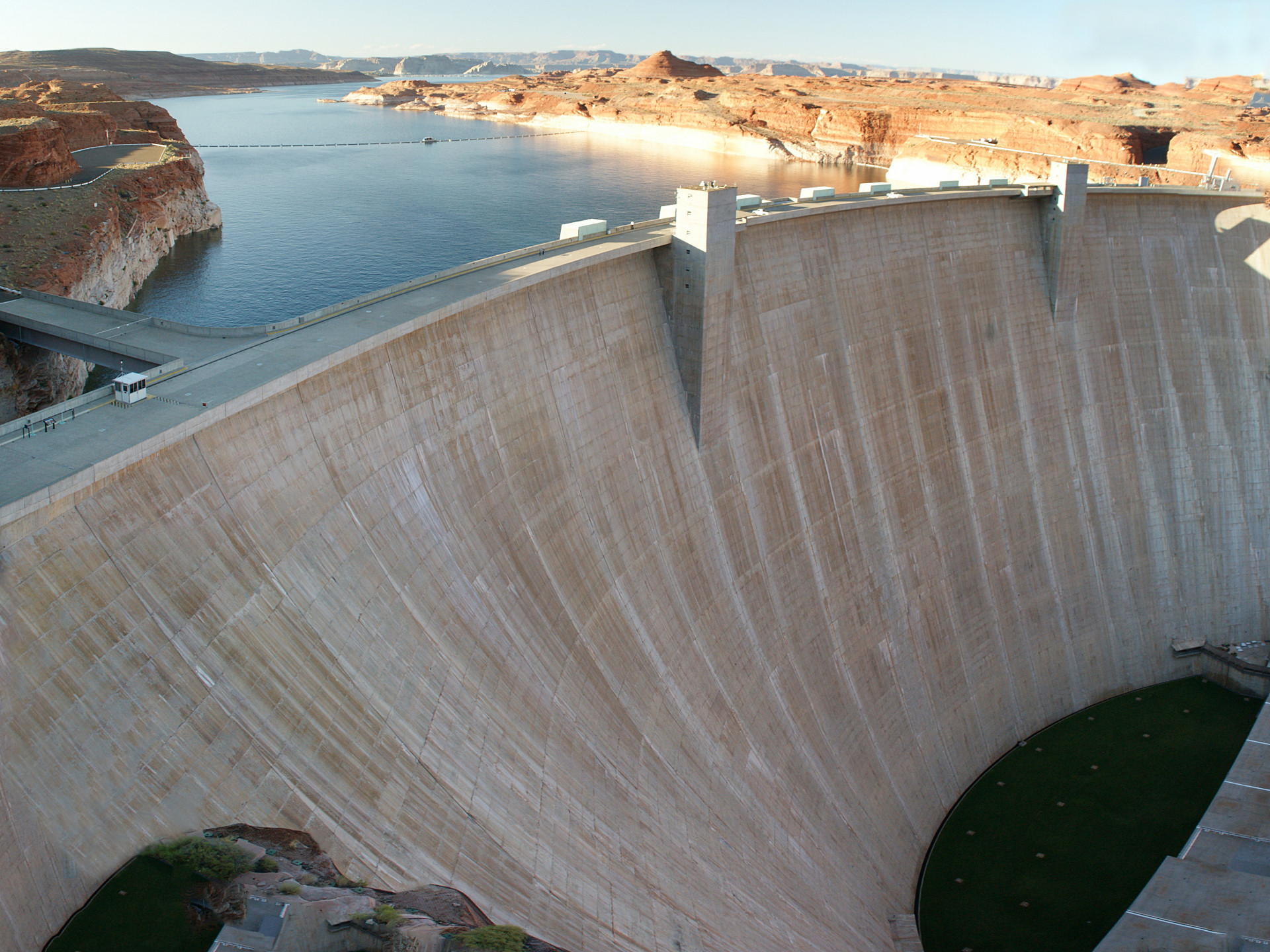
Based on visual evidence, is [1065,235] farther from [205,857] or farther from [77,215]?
[77,215]

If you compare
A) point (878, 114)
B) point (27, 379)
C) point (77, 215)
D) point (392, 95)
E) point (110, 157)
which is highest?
point (392, 95)

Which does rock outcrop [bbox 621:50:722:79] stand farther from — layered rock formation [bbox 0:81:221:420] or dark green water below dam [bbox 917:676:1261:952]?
dark green water below dam [bbox 917:676:1261:952]

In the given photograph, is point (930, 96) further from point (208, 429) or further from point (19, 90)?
point (208, 429)

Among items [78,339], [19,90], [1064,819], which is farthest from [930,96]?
[78,339]

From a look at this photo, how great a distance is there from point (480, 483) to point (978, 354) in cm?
1627

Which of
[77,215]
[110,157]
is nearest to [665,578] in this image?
[77,215]

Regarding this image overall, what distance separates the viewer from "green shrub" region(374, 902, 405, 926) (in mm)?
9805

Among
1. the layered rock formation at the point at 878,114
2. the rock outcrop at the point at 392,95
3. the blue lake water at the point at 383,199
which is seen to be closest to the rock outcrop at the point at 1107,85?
the layered rock formation at the point at 878,114

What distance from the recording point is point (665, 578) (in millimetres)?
19141

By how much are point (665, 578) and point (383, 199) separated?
53226mm

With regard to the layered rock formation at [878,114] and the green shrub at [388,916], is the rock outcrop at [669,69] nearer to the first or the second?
the layered rock formation at [878,114]

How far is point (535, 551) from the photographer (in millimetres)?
16594

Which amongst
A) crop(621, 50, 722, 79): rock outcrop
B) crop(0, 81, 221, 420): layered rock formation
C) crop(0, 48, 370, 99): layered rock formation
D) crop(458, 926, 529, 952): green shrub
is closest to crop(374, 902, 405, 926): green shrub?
crop(458, 926, 529, 952): green shrub

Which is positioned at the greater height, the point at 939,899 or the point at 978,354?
the point at 978,354
